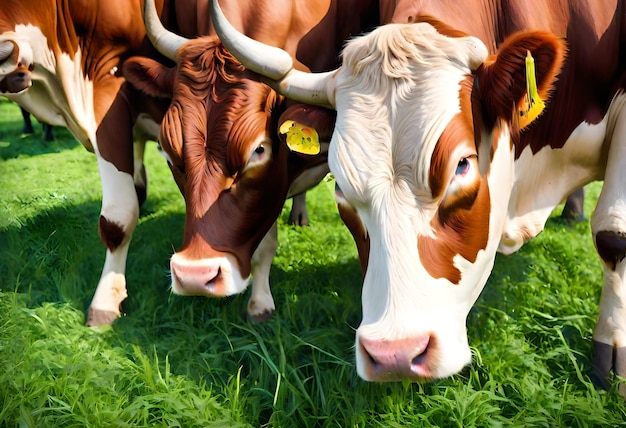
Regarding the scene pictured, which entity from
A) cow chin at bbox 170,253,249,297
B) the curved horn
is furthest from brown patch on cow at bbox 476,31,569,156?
the curved horn

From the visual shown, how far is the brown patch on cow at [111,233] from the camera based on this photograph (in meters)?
3.71

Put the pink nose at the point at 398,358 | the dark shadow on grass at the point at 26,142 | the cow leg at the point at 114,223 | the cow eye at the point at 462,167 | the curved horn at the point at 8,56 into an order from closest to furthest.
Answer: the pink nose at the point at 398,358 → the cow eye at the point at 462,167 → the curved horn at the point at 8,56 → the cow leg at the point at 114,223 → the dark shadow on grass at the point at 26,142

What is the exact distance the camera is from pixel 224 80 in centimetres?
302

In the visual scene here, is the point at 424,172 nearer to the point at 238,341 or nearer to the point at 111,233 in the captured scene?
the point at 238,341

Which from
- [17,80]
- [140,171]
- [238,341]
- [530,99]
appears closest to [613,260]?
[530,99]

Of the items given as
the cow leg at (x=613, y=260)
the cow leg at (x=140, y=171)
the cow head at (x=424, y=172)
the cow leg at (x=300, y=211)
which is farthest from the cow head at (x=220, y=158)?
the cow leg at (x=300, y=211)

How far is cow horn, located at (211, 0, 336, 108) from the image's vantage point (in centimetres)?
280

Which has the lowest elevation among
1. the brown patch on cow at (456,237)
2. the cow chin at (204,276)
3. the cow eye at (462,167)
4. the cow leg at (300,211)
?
the cow leg at (300,211)

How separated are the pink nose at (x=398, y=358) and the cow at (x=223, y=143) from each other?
1.11m

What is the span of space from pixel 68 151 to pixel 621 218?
14.9 ft

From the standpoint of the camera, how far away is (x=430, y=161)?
83.7 inches

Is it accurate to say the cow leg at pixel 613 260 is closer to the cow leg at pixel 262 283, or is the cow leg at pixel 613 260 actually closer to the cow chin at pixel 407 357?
the cow chin at pixel 407 357

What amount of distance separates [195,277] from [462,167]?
1.45m

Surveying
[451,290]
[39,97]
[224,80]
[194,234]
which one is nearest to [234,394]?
[194,234]
